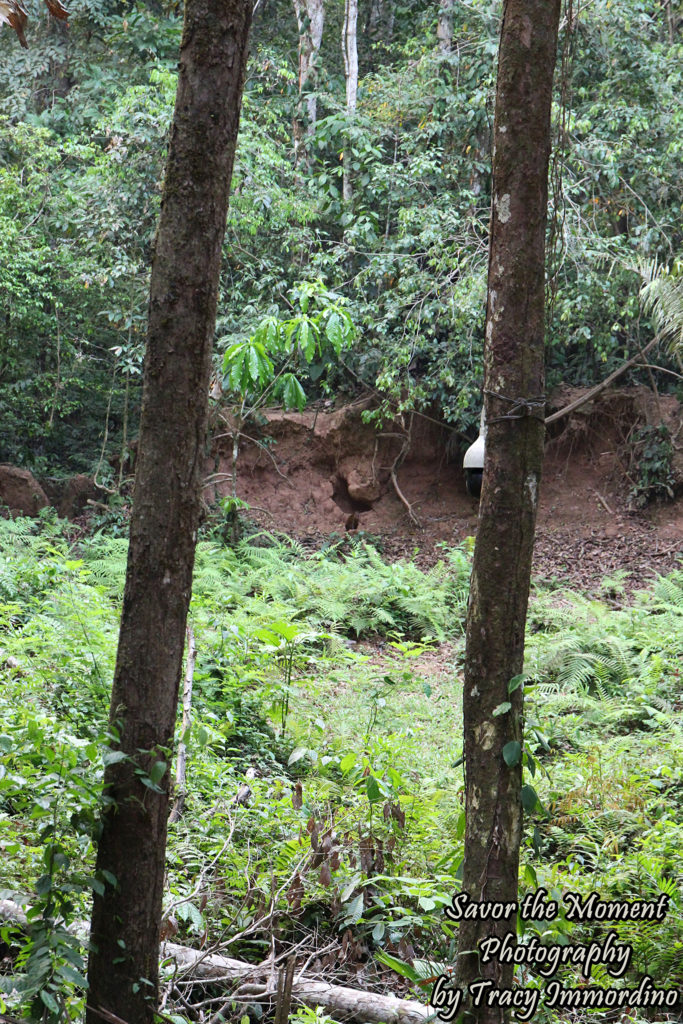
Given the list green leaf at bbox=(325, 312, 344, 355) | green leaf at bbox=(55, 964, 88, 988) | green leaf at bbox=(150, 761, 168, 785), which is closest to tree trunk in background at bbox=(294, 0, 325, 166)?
green leaf at bbox=(325, 312, 344, 355)

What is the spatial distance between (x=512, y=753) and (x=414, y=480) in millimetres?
12235

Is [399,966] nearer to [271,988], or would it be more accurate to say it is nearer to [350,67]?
[271,988]

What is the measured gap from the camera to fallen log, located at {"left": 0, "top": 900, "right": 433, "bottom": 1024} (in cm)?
309

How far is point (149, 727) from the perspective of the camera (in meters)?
2.43

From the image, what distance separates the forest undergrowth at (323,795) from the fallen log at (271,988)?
0.22 feet

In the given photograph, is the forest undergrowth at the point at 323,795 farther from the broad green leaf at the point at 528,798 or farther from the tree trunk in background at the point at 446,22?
the tree trunk in background at the point at 446,22

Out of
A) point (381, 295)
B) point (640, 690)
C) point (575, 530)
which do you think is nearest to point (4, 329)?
point (381, 295)

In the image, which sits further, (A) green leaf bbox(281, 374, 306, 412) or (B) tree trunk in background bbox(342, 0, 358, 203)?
(B) tree trunk in background bbox(342, 0, 358, 203)

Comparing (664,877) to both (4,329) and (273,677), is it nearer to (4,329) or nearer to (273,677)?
(273,677)

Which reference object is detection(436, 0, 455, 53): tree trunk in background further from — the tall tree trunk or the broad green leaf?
the broad green leaf

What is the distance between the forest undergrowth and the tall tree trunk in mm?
104

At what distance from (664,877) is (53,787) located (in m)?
3.01

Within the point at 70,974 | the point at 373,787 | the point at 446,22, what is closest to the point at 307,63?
→ the point at 446,22

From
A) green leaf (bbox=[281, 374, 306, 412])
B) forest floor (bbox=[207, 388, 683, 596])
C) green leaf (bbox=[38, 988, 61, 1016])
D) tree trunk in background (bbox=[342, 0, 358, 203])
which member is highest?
tree trunk in background (bbox=[342, 0, 358, 203])
